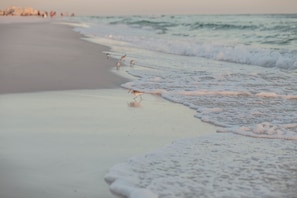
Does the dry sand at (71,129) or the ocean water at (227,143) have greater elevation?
the ocean water at (227,143)

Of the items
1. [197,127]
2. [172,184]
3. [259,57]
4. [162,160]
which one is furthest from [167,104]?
[259,57]

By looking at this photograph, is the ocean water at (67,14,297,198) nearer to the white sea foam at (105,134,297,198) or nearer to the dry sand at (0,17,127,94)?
the white sea foam at (105,134,297,198)

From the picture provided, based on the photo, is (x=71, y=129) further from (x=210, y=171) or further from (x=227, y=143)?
(x=210, y=171)

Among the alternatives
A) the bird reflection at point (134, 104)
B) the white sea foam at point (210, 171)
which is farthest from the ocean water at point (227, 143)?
the bird reflection at point (134, 104)

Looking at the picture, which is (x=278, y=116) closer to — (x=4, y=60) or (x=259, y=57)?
(x=4, y=60)

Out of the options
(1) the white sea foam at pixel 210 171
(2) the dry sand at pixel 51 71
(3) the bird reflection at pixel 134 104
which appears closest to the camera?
(1) the white sea foam at pixel 210 171

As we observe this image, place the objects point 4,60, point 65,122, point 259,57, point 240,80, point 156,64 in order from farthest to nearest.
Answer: point 259,57 → point 156,64 → point 4,60 → point 240,80 → point 65,122

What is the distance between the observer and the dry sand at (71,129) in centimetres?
405

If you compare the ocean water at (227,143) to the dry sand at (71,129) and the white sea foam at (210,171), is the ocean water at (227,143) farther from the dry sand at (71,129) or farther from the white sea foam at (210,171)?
the dry sand at (71,129)

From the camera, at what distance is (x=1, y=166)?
14.2 ft

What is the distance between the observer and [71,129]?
5.82 metres

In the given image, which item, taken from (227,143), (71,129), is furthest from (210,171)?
(71,129)

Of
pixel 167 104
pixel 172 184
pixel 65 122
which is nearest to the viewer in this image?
pixel 172 184

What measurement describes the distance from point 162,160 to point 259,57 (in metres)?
12.9
